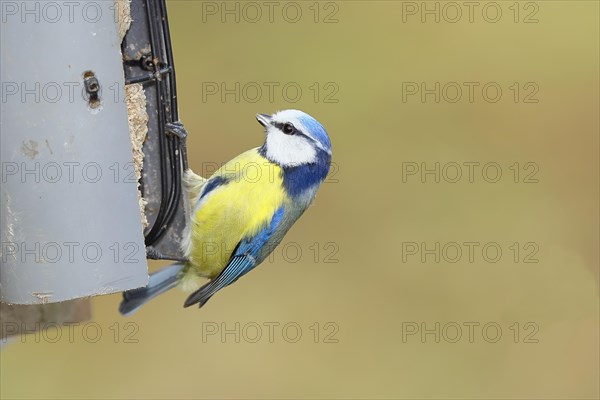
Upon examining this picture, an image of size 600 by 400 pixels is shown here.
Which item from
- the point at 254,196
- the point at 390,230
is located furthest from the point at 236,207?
the point at 390,230

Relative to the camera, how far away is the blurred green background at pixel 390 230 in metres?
6.38

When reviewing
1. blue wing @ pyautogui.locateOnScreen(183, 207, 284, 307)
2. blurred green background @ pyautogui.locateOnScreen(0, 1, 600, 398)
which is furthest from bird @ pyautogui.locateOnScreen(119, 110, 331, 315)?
blurred green background @ pyautogui.locateOnScreen(0, 1, 600, 398)

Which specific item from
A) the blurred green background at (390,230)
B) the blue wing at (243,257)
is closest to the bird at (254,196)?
the blue wing at (243,257)

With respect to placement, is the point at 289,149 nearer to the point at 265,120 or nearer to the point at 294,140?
the point at 294,140

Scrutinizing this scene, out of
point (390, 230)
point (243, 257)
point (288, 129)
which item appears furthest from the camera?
point (390, 230)

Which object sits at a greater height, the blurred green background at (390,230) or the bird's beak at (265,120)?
the bird's beak at (265,120)

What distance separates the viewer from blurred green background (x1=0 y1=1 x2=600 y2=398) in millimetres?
6383

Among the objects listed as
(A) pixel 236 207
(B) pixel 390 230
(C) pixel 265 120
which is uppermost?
(C) pixel 265 120

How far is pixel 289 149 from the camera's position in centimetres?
392

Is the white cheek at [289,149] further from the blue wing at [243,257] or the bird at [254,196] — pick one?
the blue wing at [243,257]

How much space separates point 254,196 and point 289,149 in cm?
26

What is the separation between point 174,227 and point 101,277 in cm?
95

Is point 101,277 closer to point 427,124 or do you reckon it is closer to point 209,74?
point 209,74

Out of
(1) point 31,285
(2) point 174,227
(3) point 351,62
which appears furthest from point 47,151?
(3) point 351,62
